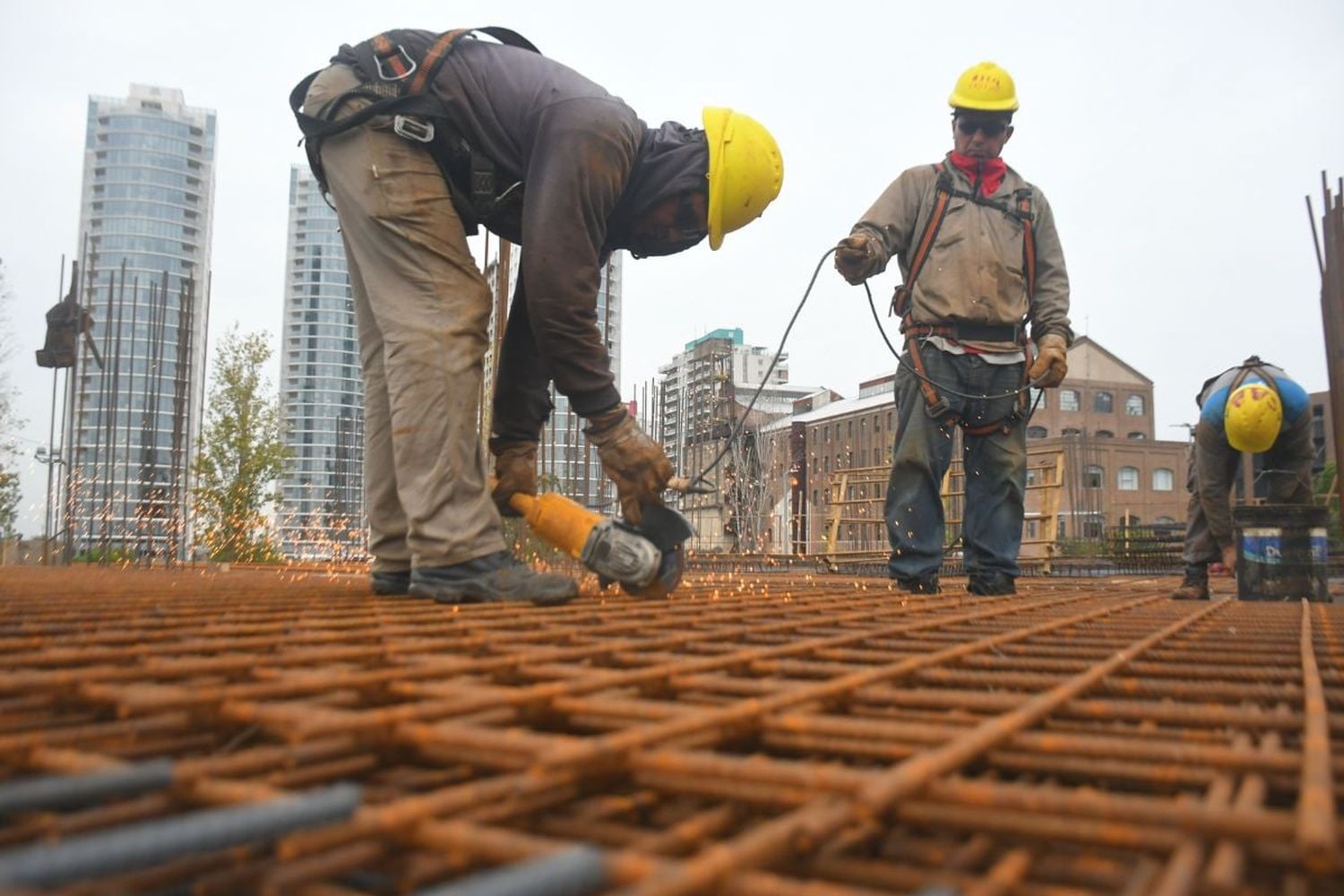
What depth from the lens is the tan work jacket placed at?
3803mm

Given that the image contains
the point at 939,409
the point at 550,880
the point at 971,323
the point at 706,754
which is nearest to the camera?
the point at 550,880

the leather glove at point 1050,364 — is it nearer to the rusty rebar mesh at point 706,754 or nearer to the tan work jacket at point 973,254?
the tan work jacket at point 973,254

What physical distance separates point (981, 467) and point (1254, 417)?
48.3 inches

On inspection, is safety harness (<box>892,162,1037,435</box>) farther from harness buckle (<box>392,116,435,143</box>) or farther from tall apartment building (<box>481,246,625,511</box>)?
harness buckle (<box>392,116,435,143</box>)

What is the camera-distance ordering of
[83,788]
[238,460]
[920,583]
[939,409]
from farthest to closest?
[238,460] < [939,409] < [920,583] < [83,788]

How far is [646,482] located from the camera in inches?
96.6

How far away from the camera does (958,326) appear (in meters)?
3.84

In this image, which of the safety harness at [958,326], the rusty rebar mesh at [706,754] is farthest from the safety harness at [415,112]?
the safety harness at [958,326]

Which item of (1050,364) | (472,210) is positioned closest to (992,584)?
(1050,364)

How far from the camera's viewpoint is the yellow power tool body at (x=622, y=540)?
2.47 metres

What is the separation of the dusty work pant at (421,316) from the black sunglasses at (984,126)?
2324 millimetres

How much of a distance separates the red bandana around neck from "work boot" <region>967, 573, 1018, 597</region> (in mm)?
1553

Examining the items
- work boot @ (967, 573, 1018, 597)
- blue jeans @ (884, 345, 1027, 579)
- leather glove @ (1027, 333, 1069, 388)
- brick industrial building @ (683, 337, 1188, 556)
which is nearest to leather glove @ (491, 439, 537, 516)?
blue jeans @ (884, 345, 1027, 579)

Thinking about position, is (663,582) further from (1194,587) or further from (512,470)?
(1194,587)
